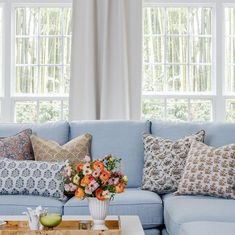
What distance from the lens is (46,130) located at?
418cm

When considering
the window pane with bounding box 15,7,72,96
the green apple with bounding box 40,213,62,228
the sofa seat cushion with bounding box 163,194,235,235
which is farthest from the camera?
the window pane with bounding box 15,7,72,96

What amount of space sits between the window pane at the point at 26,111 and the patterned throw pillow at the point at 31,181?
5.18ft

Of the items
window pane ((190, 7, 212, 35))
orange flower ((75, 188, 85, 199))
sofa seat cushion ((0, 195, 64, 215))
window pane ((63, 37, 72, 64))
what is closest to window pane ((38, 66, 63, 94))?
window pane ((63, 37, 72, 64))

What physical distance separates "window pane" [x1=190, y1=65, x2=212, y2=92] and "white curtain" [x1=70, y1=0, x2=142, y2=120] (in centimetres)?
62

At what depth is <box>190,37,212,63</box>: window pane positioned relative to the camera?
5.11 m

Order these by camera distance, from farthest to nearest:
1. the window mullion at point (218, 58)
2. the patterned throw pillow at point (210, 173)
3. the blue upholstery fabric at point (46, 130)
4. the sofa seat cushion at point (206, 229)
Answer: the window mullion at point (218, 58), the blue upholstery fabric at point (46, 130), the patterned throw pillow at point (210, 173), the sofa seat cushion at point (206, 229)

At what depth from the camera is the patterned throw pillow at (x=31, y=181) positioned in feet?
11.6

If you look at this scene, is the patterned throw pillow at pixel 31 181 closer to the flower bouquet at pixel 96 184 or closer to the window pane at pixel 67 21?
the flower bouquet at pixel 96 184

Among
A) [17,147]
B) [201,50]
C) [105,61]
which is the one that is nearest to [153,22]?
[201,50]

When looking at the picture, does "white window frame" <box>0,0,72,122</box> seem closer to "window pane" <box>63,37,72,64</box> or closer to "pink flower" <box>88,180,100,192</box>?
"window pane" <box>63,37,72,64</box>

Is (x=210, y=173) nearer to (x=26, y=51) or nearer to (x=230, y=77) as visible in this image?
(x=230, y=77)

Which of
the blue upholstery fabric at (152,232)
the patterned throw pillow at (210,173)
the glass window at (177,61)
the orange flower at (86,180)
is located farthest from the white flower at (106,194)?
the glass window at (177,61)

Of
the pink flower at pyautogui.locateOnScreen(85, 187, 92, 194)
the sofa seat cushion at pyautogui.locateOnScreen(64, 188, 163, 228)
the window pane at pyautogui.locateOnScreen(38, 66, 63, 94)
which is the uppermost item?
the window pane at pyautogui.locateOnScreen(38, 66, 63, 94)

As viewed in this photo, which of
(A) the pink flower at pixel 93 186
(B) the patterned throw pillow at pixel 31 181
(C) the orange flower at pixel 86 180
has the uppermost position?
(C) the orange flower at pixel 86 180
